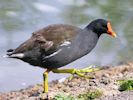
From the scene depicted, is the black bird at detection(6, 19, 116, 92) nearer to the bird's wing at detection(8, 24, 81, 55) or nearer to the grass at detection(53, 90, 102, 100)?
the bird's wing at detection(8, 24, 81, 55)

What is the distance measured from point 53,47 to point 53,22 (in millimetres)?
4299

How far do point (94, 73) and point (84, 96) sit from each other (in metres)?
2.31

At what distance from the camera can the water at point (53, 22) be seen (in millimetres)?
9656

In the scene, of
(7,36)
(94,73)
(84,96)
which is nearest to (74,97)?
(84,96)

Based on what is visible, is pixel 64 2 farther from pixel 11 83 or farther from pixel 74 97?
pixel 74 97

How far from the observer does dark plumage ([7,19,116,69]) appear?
25.0 feet

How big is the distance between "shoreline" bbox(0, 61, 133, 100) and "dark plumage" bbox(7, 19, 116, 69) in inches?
16.2

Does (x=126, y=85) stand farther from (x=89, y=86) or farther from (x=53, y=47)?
(x=53, y=47)

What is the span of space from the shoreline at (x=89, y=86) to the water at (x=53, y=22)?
56cm

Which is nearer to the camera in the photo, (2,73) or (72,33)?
(72,33)

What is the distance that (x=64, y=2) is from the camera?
13.3 meters

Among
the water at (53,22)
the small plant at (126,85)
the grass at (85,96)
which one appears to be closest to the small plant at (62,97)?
the grass at (85,96)

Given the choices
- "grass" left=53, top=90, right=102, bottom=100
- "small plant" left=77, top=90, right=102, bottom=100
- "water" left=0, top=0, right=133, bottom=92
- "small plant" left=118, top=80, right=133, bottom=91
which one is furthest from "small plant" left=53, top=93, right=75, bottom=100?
"water" left=0, top=0, right=133, bottom=92

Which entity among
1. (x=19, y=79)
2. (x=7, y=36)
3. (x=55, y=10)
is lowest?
(x=19, y=79)
